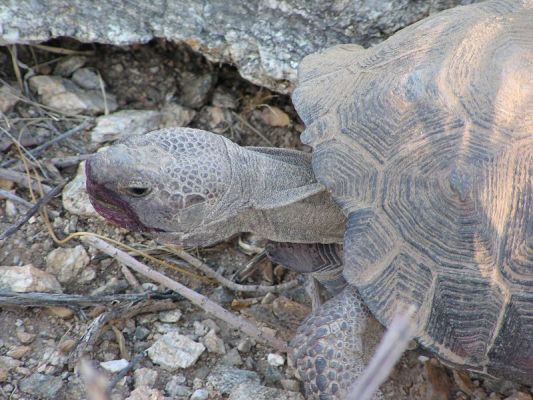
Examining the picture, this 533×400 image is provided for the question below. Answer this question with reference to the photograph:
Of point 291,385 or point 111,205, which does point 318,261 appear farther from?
point 111,205

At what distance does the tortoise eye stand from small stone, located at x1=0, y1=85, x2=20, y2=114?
1361mm

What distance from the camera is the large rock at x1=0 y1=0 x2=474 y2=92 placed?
3221 mm

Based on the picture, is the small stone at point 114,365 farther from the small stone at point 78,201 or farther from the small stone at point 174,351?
the small stone at point 78,201

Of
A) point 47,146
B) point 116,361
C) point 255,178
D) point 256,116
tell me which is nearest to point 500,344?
point 255,178

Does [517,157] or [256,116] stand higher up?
[517,157]

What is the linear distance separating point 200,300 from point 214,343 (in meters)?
0.19

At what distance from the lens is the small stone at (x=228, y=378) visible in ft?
8.77

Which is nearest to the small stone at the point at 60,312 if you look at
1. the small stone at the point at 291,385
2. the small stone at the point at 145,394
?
the small stone at the point at 145,394

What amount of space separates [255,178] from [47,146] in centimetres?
128

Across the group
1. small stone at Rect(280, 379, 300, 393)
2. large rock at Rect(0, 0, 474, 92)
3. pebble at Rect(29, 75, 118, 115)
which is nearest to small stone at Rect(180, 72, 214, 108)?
large rock at Rect(0, 0, 474, 92)

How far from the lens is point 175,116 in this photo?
11.7 ft

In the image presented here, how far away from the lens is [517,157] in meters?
2.25

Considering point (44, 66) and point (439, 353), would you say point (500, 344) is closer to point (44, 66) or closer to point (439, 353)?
point (439, 353)

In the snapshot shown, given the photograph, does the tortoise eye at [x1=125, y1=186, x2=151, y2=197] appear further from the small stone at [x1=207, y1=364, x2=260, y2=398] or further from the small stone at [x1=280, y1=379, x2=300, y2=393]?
the small stone at [x1=280, y1=379, x2=300, y2=393]
